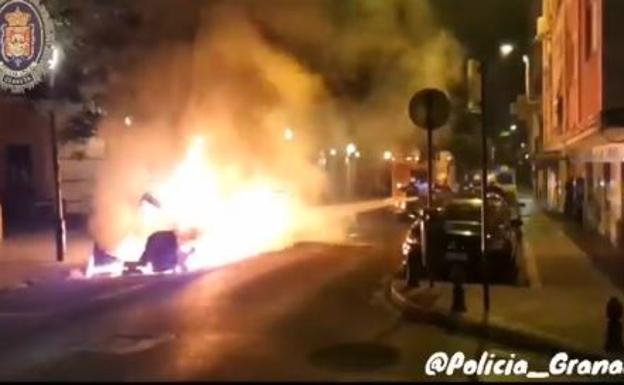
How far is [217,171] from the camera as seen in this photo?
24859mm

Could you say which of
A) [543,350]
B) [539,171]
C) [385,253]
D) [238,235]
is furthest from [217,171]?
[539,171]

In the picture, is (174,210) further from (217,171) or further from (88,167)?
(88,167)

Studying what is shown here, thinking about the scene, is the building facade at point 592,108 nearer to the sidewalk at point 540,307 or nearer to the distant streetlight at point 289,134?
the sidewalk at point 540,307

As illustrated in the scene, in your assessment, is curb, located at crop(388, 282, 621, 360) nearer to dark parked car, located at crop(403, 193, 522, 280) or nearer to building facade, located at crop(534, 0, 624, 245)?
dark parked car, located at crop(403, 193, 522, 280)

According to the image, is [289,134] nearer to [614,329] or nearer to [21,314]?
[21,314]

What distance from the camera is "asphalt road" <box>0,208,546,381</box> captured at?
7547 millimetres

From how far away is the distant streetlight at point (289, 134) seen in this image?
95.5 ft

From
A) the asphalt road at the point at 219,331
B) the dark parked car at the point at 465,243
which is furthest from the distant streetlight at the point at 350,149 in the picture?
the asphalt road at the point at 219,331

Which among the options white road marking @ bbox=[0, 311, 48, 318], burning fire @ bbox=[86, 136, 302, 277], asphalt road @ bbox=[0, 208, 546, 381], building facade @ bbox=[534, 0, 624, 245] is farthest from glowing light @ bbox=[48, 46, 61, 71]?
building facade @ bbox=[534, 0, 624, 245]

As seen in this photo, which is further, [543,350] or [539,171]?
[539,171]

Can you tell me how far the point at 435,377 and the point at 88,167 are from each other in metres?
22.8

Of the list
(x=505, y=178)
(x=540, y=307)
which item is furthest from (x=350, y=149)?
(x=540, y=307)

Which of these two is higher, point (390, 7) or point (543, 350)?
point (390, 7)

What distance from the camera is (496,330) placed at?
909 cm
